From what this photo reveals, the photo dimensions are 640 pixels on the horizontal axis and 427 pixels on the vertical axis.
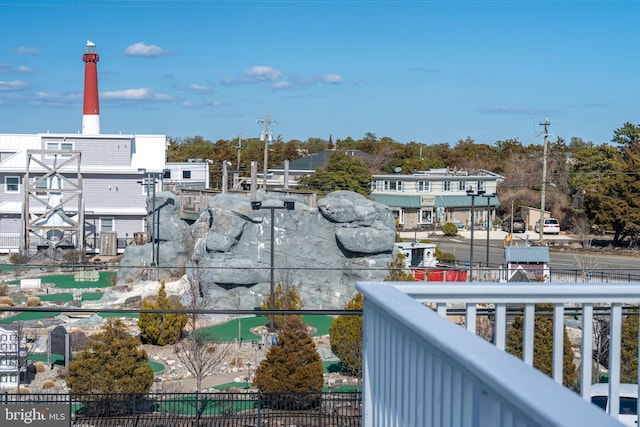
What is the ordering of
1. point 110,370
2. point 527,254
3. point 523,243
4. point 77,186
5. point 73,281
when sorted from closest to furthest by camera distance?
point 110,370
point 527,254
point 73,281
point 77,186
point 523,243

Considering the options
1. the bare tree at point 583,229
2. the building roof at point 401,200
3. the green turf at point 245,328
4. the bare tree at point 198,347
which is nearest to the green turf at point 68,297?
the bare tree at point 198,347

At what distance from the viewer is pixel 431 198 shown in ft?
160

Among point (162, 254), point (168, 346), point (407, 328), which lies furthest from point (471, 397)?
point (162, 254)

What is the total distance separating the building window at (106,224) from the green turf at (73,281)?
6673 millimetres

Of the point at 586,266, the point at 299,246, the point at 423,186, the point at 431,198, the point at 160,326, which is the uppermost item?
the point at 423,186

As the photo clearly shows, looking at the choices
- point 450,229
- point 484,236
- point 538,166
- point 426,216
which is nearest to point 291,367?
point 484,236

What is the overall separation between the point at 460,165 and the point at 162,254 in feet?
123

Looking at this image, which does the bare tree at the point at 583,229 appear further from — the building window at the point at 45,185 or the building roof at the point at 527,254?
the building window at the point at 45,185

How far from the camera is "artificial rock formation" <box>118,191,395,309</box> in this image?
2525 centimetres

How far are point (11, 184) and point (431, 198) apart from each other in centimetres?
2303

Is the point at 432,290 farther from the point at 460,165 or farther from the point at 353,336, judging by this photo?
the point at 460,165

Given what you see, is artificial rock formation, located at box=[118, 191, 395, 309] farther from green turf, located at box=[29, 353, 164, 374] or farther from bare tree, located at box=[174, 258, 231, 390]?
green turf, located at box=[29, 353, 164, 374]

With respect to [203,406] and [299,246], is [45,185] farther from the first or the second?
[203,406]

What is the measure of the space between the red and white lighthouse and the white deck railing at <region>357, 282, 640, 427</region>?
135ft
